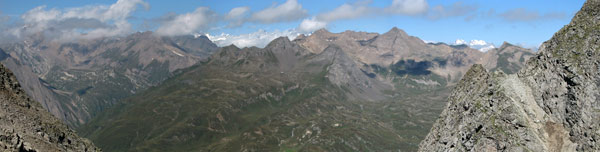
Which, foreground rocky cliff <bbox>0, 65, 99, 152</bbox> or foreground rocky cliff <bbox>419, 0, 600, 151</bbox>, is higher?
foreground rocky cliff <bbox>419, 0, 600, 151</bbox>

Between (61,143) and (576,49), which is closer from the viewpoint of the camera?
(576,49)

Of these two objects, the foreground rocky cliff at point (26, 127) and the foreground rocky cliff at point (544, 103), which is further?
the foreground rocky cliff at point (26, 127)

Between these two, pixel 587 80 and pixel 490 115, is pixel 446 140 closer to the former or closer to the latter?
pixel 490 115

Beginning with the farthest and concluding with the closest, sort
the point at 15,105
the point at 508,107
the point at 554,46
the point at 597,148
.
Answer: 1. the point at 15,105
2. the point at 554,46
3. the point at 508,107
4. the point at 597,148

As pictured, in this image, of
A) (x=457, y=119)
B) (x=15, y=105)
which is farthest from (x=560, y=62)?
(x=15, y=105)

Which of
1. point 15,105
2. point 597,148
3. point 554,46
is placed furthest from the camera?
point 15,105
